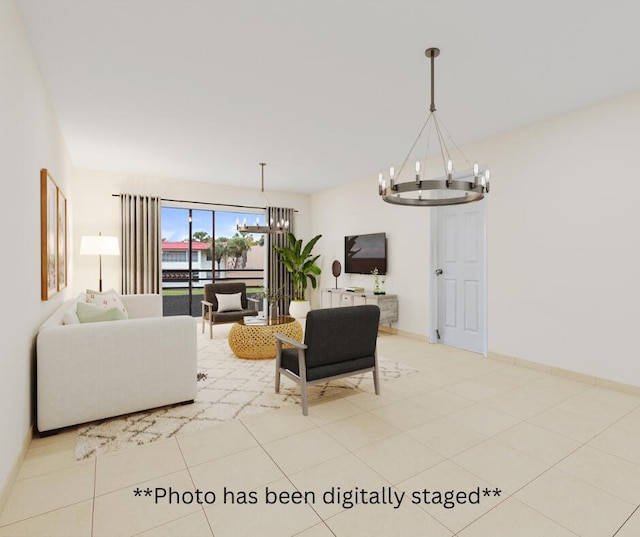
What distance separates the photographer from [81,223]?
5.68 meters

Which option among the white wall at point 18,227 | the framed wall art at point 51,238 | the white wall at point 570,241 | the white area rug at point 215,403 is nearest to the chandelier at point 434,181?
the white wall at point 570,241

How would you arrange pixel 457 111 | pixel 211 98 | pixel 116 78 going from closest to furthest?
pixel 116 78 < pixel 211 98 < pixel 457 111

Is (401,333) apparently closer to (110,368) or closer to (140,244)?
(110,368)

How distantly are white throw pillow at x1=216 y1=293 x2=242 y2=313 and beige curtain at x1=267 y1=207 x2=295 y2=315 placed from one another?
1596mm

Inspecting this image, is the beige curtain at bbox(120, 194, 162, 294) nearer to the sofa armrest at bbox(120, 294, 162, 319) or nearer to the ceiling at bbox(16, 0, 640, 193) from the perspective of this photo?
the sofa armrest at bbox(120, 294, 162, 319)

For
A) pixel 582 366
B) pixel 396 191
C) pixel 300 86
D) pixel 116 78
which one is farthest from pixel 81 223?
pixel 582 366

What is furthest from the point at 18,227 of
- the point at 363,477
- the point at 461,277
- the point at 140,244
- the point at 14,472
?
the point at 461,277

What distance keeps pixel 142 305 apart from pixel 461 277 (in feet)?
14.4

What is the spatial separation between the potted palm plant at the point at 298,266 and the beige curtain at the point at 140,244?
90.4 inches

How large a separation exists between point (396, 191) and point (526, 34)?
4.45ft

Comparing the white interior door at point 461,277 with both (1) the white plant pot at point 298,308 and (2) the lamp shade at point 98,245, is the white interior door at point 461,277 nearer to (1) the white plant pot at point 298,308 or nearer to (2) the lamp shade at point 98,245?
(1) the white plant pot at point 298,308

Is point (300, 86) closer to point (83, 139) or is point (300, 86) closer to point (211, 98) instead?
point (211, 98)

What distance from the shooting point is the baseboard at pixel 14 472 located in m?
1.76

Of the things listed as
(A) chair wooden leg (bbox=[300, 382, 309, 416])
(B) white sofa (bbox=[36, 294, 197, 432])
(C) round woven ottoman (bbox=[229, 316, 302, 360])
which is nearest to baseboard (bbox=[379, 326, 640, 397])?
(C) round woven ottoman (bbox=[229, 316, 302, 360])
